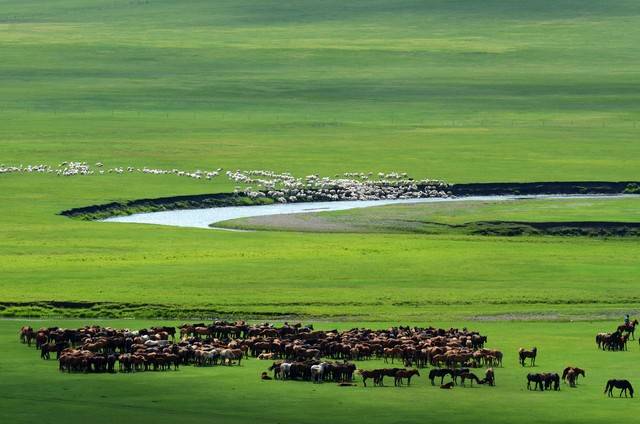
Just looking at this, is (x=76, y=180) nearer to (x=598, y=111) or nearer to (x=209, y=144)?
(x=209, y=144)

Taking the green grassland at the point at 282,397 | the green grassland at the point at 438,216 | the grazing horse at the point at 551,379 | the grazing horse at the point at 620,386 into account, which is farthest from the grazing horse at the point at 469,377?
the green grassland at the point at 438,216

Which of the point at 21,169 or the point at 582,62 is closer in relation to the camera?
the point at 21,169

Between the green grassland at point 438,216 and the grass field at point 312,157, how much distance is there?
700mm

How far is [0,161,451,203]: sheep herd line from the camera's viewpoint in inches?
3022

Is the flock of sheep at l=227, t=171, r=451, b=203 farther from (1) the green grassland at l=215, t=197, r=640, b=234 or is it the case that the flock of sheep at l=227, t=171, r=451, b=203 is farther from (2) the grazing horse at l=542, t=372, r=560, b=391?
(2) the grazing horse at l=542, t=372, r=560, b=391

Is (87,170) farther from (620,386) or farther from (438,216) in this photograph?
(620,386)

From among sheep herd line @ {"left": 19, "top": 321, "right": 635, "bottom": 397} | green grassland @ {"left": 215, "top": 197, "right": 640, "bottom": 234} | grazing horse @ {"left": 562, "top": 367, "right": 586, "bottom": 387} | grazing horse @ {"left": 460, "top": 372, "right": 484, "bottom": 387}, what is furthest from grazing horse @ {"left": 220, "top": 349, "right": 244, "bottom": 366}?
green grassland @ {"left": 215, "top": 197, "right": 640, "bottom": 234}

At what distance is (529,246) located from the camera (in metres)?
58.3

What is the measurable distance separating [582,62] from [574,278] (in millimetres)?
101351

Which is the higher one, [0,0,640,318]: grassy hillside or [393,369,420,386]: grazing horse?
[0,0,640,318]: grassy hillside

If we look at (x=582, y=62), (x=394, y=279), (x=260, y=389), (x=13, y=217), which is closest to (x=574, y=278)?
(x=394, y=279)

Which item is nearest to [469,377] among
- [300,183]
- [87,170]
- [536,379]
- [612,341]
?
[536,379]

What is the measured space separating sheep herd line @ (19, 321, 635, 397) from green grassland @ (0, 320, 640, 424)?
0.34 meters

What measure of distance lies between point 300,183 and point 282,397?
48.2 meters
